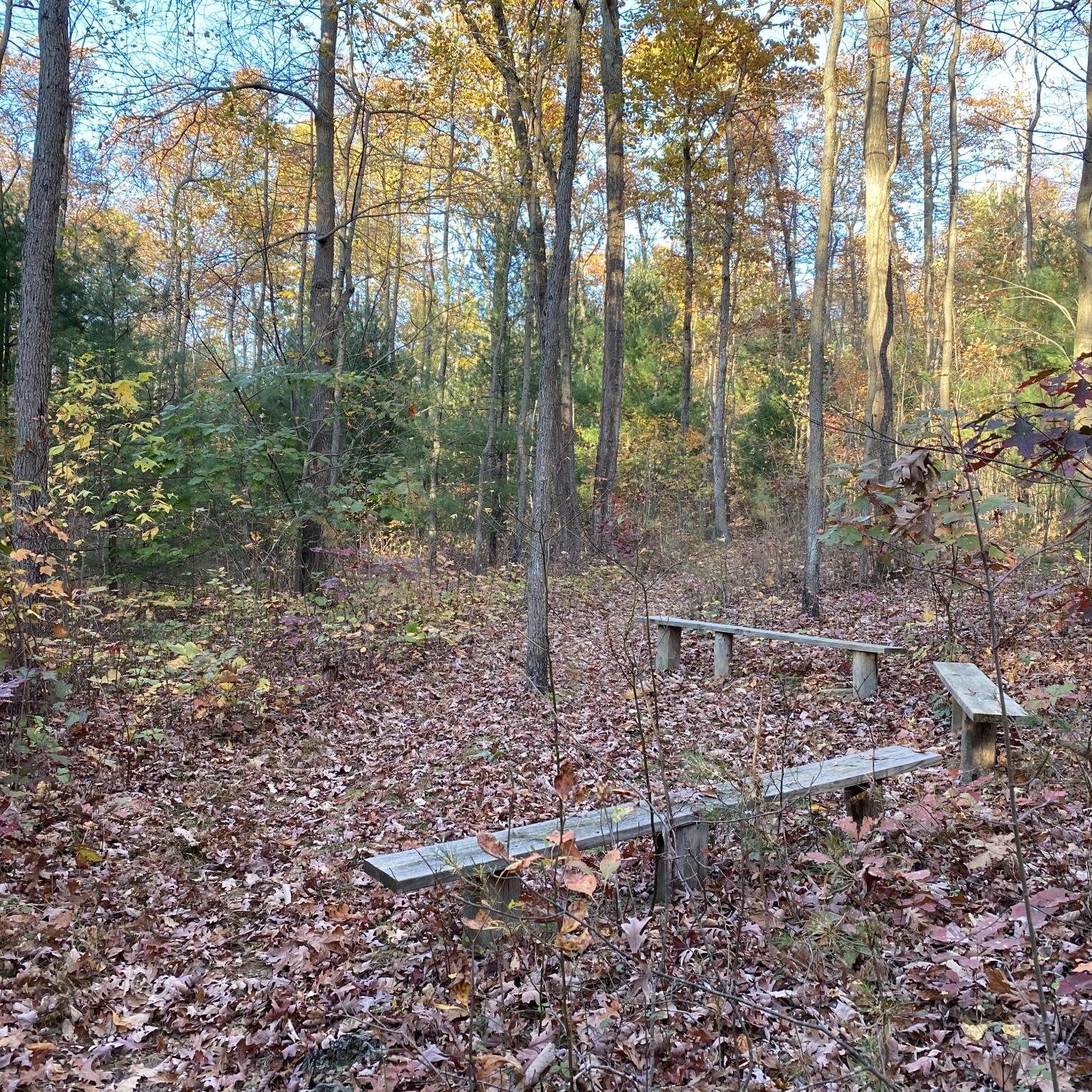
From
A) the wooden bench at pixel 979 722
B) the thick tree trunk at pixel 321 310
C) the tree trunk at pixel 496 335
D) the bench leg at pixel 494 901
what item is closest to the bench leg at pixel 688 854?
the bench leg at pixel 494 901

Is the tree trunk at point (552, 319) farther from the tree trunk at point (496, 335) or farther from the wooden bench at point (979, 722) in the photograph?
the tree trunk at point (496, 335)

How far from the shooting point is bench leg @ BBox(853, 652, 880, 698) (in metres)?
6.31

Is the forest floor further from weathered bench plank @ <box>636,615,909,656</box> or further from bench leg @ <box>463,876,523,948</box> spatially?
weathered bench plank @ <box>636,615,909,656</box>

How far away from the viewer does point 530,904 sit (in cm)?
296

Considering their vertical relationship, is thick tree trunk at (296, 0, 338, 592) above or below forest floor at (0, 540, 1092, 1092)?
above

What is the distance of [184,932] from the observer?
12.4 feet

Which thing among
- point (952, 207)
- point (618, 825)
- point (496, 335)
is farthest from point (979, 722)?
point (952, 207)

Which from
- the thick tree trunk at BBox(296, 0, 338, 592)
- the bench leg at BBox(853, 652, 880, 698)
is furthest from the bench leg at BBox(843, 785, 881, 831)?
the thick tree trunk at BBox(296, 0, 338, 592)

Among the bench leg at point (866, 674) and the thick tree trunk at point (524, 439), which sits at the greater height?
the thick tree trunk at point (524, 439)

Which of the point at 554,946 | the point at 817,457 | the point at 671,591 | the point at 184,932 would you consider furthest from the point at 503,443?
the point at 554,946

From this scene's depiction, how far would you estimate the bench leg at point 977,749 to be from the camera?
14.6 feet

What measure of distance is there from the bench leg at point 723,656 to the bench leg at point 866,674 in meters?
1.34

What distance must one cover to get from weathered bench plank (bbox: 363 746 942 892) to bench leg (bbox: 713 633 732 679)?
3280 mm

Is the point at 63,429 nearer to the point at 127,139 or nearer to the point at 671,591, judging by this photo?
the point at 127,139
